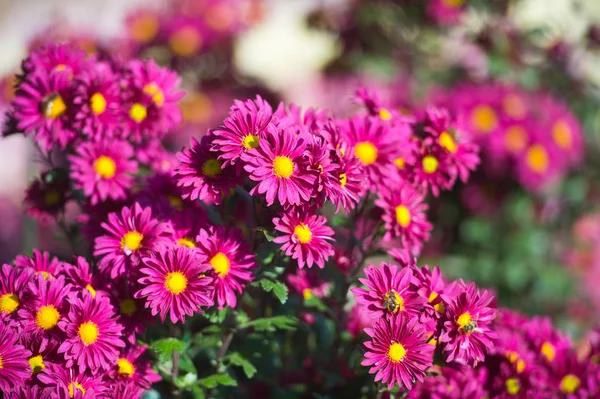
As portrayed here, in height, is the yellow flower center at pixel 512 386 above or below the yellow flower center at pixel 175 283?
above

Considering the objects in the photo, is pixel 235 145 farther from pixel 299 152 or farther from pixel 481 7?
pixel 481 7

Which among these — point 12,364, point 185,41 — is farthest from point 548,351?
point 185,41

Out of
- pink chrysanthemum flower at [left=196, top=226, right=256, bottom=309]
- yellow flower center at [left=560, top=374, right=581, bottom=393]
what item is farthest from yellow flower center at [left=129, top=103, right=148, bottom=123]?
yellow flower center at [left=560, top=374, right=581, bottom=393]

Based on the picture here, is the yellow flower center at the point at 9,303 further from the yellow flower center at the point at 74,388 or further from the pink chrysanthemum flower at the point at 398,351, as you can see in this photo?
the pink chrysanthemum flower at the point at 398,351

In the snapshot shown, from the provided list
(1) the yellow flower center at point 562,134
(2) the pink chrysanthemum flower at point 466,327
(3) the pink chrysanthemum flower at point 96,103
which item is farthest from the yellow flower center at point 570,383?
(1) the yellow flower center at point 562,134

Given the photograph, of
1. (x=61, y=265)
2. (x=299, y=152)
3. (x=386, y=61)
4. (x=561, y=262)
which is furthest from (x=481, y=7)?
(x=61, y=265)

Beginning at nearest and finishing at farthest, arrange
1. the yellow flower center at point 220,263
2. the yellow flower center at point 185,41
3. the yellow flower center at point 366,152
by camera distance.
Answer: the yellow flower center at point 220,263
the yellow flower center at point 366,152
the yellow flower center at point 185,41

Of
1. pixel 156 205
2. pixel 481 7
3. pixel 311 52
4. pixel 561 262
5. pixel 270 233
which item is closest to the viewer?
pixel 270 233
